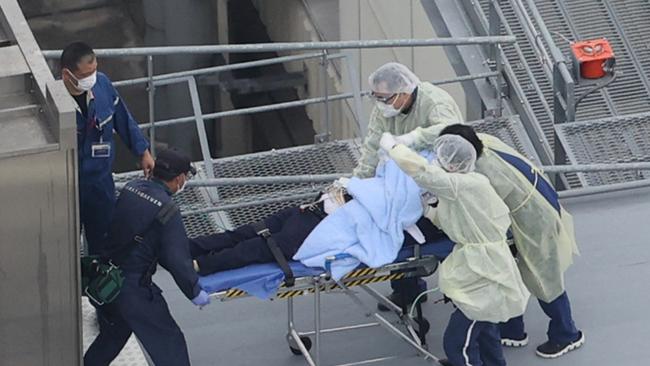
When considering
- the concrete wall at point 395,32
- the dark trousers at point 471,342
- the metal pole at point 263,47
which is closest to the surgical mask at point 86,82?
the metal pole at point 263,47

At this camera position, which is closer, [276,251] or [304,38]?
[276,251]

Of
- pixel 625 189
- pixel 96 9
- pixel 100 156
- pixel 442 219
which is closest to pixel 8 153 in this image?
pixel 100 156

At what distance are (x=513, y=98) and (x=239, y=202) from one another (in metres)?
2.49

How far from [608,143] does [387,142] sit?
11.6 feet

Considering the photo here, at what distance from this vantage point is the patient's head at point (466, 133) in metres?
6.30

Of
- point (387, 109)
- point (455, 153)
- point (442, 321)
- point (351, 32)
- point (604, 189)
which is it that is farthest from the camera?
point (351, 32)

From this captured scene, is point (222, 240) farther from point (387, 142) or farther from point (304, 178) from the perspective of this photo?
point (304, 178)

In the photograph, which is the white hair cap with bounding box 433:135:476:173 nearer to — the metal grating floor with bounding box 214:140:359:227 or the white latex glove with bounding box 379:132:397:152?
the white latex glove with bounding box 379:132:397:152

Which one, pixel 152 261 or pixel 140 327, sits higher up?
pixel 152 261

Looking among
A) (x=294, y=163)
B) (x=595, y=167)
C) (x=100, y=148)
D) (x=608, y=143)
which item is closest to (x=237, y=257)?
(x=100, y=148)

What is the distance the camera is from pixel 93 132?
6.54 m

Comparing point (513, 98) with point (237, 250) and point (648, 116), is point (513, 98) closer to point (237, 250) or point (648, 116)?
point (648, 116)

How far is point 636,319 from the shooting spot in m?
7.29

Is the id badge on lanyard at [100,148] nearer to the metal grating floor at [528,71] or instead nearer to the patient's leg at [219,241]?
the patient's leg at [219,241]
